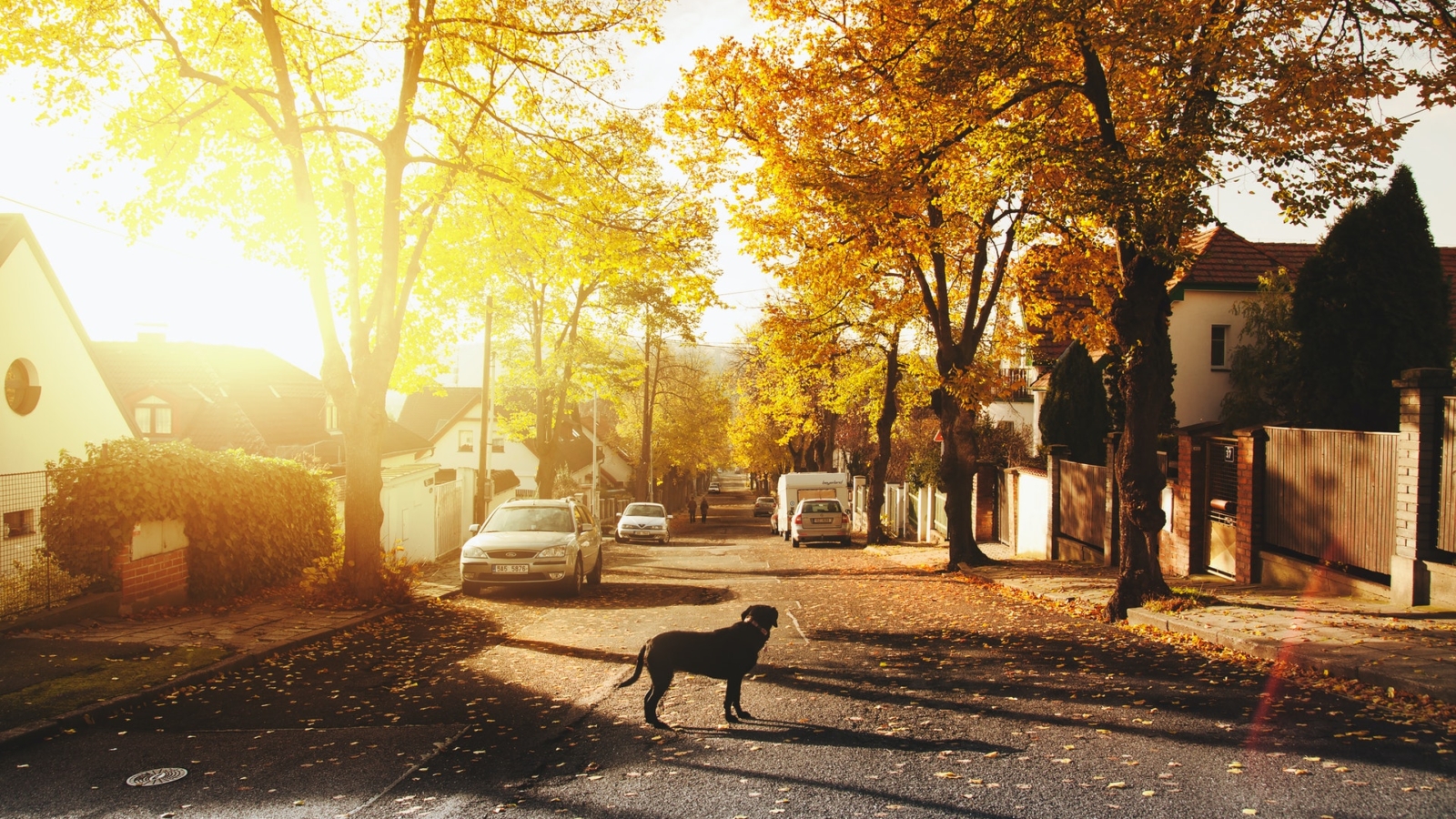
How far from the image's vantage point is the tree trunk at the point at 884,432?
92.8ft

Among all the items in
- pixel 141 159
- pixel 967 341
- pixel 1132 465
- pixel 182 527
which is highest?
pixel 141 159

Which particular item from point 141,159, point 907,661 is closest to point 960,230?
point 907,661

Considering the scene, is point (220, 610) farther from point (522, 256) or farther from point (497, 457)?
point (497, 457)

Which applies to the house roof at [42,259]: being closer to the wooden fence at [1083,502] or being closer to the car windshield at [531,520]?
the car windshield at [531,520]

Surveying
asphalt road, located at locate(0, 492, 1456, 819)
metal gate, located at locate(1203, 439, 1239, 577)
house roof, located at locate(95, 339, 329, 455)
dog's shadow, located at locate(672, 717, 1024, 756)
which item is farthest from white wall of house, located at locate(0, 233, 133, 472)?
metal gate, located at locate(1203, 439, 1239, 577)

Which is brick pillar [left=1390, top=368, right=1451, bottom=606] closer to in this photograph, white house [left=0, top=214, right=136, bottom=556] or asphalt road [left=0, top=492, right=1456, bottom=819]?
asphalt road [left=0, top=492, right=1456, bottom=819]

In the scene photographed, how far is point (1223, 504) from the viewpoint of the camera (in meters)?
14.6

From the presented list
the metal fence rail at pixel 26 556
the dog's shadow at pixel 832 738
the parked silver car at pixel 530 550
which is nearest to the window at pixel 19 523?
the metal fence rail at pixel 26 556

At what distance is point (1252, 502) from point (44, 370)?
2163 centimetres

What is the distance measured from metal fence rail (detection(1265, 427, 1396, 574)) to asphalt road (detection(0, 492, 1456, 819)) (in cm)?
356

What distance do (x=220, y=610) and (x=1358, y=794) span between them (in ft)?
39.2

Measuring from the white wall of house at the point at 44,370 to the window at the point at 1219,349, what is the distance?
87.0 feet

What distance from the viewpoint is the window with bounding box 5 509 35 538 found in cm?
1027

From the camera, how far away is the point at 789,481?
37.5 metres
